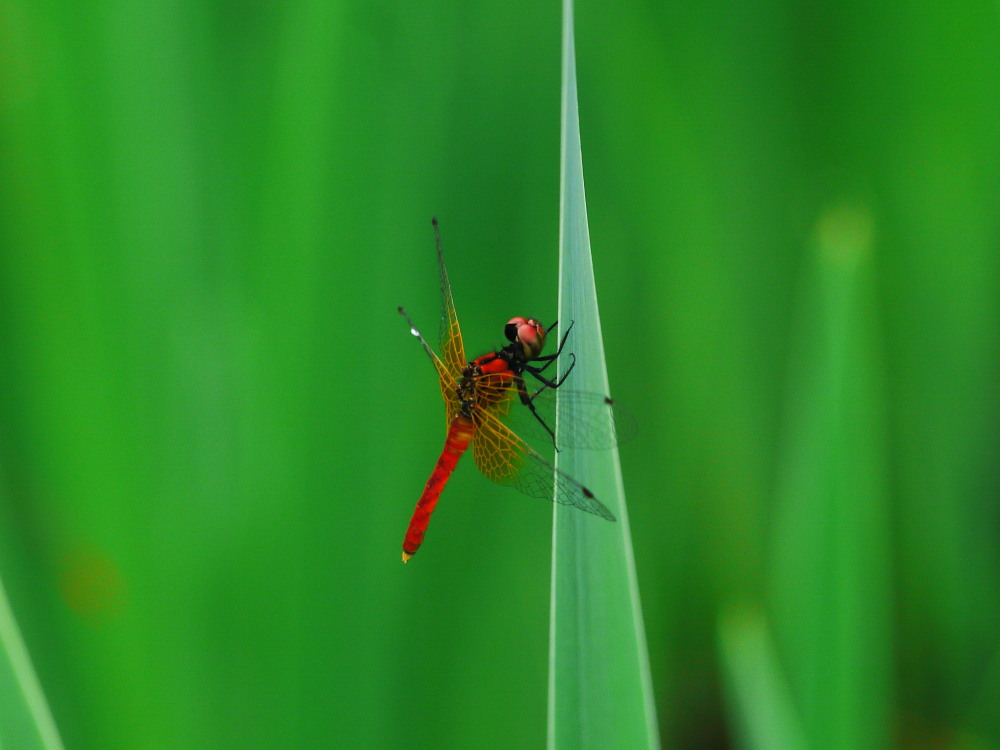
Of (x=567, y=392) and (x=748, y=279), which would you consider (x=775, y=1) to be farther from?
(x=567, y=392)

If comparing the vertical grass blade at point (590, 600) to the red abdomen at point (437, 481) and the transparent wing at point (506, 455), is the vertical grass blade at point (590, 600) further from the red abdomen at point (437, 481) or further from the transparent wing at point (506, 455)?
the red abdomen at point (437, 481)

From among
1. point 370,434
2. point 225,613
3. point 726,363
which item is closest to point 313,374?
point 370,434

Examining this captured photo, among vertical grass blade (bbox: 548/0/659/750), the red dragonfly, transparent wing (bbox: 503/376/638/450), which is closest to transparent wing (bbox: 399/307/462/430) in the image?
the red dragonfly

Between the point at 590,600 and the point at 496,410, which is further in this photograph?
the point at 496,410

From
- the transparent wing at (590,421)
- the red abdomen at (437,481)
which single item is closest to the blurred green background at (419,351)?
the red abdomen at (437,481)

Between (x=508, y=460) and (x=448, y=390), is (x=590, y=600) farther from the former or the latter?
(x=448, y=390)

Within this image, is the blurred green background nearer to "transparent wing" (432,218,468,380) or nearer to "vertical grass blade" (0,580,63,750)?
"transparent wing" (432,218,468,380)

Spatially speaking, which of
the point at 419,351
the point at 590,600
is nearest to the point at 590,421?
the point at 590,600
